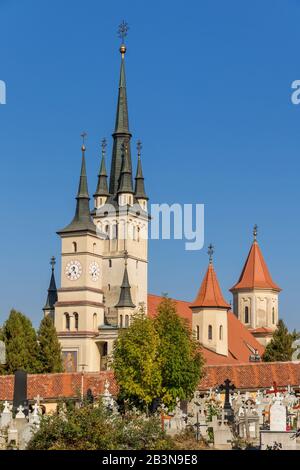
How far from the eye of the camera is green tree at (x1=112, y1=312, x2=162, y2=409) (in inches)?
1832

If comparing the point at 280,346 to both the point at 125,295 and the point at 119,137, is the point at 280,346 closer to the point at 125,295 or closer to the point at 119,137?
the point at 125,295

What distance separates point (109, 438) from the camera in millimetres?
25688

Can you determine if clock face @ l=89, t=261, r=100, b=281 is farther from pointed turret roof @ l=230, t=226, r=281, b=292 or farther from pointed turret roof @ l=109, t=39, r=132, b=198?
pointed turret roof @ l=230, t=226, r=281, b=292

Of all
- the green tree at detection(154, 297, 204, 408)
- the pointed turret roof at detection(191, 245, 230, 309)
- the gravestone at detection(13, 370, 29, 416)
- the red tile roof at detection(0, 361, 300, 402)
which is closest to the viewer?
the gravestone at detection(13, 370, 29, 416)

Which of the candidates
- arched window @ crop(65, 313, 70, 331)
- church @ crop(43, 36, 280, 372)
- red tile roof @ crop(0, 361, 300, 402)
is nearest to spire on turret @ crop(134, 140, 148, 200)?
church @ crop(43, 36, 280, 372)

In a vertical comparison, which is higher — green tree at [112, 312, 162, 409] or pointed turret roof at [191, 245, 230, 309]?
pointed turret roof at [191, 245, 230, 309]

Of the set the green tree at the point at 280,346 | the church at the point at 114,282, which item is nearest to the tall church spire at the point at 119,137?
the church at the point at 114,282

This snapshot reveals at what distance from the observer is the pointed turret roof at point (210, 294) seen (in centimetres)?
9475

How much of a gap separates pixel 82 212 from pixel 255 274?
110ft

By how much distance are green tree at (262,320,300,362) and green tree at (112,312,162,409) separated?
3017 centimetres

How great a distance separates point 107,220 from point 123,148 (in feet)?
24.9

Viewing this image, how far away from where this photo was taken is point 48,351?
73250mm
